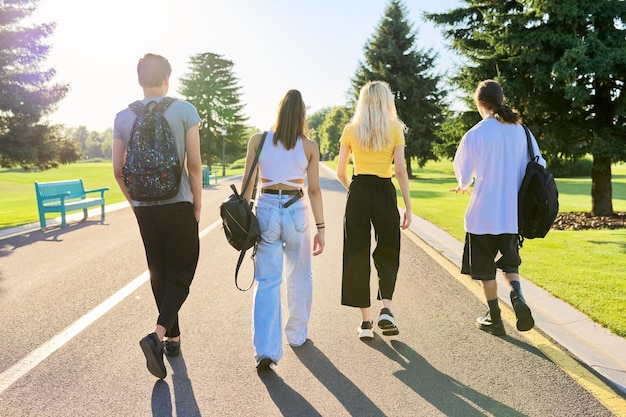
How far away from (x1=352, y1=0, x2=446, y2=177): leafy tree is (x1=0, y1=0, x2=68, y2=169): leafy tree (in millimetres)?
21299

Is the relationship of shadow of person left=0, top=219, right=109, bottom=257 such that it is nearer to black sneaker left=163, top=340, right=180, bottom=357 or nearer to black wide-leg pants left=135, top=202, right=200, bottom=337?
black sneaker left=163, top=340, right=180, bottom=357

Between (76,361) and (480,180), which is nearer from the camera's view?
(76,361)

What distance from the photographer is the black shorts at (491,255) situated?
4.33m

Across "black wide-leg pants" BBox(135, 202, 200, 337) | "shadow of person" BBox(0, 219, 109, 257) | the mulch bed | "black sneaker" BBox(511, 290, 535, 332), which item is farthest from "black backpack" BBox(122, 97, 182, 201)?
the mulch bed

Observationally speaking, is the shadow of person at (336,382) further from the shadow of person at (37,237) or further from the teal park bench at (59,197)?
the teal park bench at (59,197)

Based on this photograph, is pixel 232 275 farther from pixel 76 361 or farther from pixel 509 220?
pixel 509 220

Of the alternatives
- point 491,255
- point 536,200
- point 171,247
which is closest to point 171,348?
point 171,247

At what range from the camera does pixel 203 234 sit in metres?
10.2

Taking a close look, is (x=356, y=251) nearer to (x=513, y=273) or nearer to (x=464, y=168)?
(x=464, y=168)

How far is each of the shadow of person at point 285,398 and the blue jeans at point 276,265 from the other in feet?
0.46

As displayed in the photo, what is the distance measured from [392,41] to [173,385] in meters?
34.0

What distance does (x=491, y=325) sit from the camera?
431 cm

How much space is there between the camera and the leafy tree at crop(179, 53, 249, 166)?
65.4 metres

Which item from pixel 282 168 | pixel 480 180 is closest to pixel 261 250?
pixel 282 168
